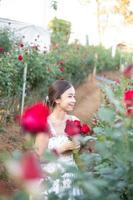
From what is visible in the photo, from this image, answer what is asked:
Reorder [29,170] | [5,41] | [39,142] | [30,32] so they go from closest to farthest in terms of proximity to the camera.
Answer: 1. [29,170]
2. [39,142]
3. [5,41]
4. [30,32]

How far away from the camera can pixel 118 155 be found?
4.48 ft

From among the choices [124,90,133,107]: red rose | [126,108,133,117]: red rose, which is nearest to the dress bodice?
[124,90,133,107]: red rose

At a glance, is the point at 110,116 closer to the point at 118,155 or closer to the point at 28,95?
the point at 118,155

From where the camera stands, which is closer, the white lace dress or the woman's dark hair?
the white lace dress

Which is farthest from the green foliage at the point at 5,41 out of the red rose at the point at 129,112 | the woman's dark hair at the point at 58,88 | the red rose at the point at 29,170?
the red rose at the point at 29,170

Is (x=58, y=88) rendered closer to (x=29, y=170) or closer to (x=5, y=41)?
(x=29, y=170)

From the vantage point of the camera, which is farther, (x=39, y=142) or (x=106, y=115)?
(x=39, y=142)

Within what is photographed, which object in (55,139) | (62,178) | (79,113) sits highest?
(62,178)

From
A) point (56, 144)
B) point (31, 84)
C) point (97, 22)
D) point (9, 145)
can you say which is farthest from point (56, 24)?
point (56, 144)

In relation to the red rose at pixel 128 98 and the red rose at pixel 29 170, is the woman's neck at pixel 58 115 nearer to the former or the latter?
the red rose at pixel 128 98

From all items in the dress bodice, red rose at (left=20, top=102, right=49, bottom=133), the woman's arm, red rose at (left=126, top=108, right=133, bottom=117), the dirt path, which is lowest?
the dirt path

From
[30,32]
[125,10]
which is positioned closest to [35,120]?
[30,32]

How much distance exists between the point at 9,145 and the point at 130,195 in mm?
6000

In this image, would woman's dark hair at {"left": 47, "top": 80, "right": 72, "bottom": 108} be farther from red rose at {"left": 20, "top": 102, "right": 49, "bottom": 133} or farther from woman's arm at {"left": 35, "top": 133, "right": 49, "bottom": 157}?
red rose at {"left": 20, "top": 102, "right": 49, "bottom": 133}
